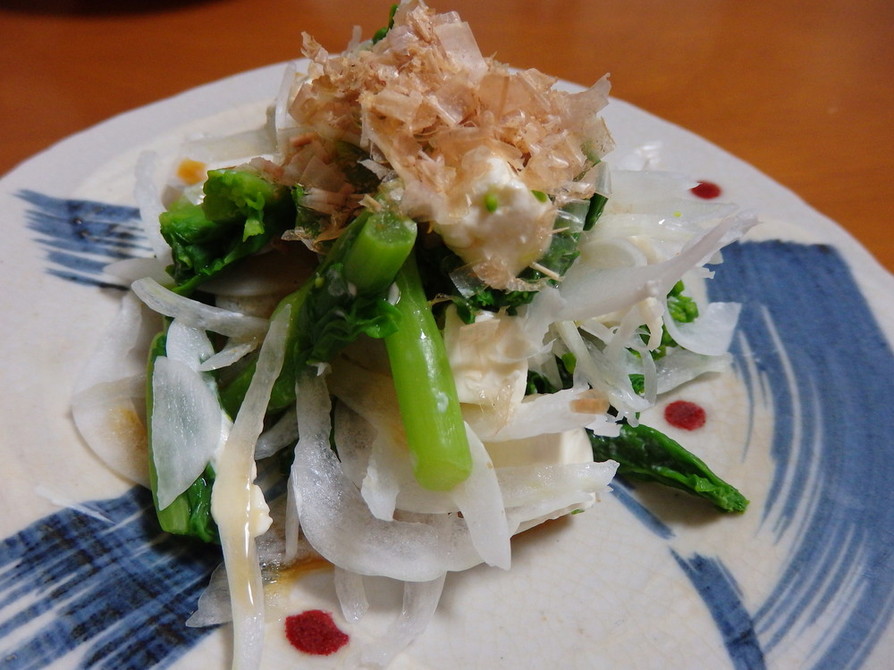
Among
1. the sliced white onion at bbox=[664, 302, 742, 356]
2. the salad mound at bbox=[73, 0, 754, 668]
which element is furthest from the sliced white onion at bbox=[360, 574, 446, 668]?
the sliced white onion at bbox=[664, 302, 742, 356]

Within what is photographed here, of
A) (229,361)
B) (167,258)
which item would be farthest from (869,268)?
(167,258)

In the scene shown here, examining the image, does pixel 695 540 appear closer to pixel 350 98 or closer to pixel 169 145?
pixel 350 98

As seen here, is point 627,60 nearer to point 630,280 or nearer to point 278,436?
point 630,280

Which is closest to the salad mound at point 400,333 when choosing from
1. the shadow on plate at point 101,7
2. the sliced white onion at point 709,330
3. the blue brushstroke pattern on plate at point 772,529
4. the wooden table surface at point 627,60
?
the blue brushstroke pattern on plate at point 772,529

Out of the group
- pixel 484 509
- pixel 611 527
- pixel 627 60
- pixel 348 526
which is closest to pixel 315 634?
pixel 348 526

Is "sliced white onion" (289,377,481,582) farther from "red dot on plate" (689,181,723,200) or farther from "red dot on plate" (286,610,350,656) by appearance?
"red dot on plate" (689,181,723,200)

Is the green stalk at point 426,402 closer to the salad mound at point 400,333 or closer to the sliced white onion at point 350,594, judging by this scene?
the salad mound at point 400,333
